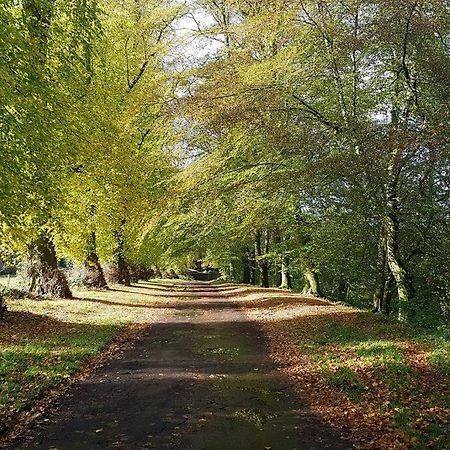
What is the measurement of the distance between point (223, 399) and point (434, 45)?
974cm

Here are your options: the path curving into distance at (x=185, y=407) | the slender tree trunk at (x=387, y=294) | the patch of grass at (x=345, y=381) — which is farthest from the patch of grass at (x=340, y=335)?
the slender tree trunk at (x=387, y=294)

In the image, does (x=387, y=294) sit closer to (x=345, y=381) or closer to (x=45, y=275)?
(x=345, y=381)

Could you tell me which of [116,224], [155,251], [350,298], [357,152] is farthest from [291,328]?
[155,251]

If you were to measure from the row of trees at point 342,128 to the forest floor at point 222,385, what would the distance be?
2.62 m

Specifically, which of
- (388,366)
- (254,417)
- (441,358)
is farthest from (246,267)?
(254,417)

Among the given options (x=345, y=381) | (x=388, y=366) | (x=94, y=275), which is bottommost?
(x=345, y=381)

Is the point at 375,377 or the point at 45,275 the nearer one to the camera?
the point at 375,377

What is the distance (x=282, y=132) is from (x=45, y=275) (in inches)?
459

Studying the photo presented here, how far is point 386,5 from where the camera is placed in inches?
442

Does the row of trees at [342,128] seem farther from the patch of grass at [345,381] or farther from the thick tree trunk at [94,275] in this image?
the thick tree trunk at [94,275]

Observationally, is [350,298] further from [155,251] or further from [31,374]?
[31,374]

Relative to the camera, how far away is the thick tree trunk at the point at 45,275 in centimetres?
1947

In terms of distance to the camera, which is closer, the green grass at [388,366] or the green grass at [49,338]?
the green grass at [388,366]

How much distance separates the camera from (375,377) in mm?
8422
